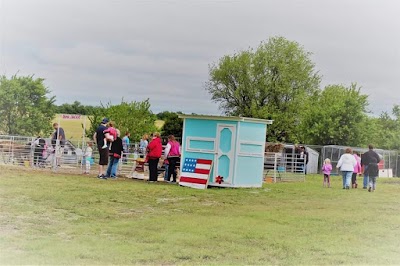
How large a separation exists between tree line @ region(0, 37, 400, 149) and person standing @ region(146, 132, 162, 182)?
32683 millimetres

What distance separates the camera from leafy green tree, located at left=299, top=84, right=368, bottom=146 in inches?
2037

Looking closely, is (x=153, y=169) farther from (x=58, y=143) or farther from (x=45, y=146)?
(x=45, y=146)

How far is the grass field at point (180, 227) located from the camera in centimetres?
891

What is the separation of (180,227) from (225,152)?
9.51 meters

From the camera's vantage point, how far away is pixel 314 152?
44.4m

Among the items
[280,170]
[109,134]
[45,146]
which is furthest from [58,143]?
[280,170]

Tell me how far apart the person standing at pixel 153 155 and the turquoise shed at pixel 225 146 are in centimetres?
88

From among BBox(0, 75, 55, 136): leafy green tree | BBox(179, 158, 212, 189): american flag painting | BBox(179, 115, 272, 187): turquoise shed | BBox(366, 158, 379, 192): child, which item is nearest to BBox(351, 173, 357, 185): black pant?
BBox(366, 158, 379, 192): child

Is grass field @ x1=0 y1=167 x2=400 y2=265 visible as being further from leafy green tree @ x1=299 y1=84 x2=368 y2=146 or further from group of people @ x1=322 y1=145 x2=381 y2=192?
leafy green tree @ x1=299 y1=84 x2=368 y2=146

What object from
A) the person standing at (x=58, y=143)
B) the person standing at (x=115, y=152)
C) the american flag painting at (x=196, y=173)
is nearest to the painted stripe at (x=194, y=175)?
the american flag painting at (x=196, y=173)

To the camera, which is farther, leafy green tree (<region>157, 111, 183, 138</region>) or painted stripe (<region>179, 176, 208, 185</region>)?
leafy green tree (<region>157, 111, 183, 138</region>)

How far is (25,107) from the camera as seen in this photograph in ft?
188

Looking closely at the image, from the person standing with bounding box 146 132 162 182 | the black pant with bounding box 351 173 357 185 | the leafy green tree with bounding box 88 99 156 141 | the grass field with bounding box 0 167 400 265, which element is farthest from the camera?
the leafy green tree with bounding box 88 99 156 141

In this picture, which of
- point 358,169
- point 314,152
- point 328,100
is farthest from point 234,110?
point 358,169
